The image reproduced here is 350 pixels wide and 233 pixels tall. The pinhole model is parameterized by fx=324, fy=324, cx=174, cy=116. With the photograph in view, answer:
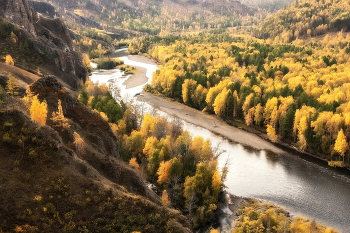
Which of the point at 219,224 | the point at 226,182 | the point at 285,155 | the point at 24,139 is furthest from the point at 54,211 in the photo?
the point at 285,155

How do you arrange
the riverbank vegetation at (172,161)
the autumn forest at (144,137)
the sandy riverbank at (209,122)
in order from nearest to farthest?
1. the autumn forest at (144,137)
2. the riverbank vegetation at (172,161)
3. the sandy riverbank at (209,122)

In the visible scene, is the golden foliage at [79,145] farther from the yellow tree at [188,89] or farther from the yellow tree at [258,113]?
the yellow tree at [188,89]

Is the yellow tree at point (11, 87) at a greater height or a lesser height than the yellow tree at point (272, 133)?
greater

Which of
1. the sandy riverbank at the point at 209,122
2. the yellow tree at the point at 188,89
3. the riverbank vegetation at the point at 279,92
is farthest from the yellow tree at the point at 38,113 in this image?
the yellow tree at the point at 188,89

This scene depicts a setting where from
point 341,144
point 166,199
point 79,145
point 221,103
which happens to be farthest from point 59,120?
point 221,103

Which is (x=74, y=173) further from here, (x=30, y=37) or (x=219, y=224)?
(x=30, y=37)

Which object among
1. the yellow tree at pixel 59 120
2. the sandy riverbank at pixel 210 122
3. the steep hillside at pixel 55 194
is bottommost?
the sandy riverbank at pixel 210 122
